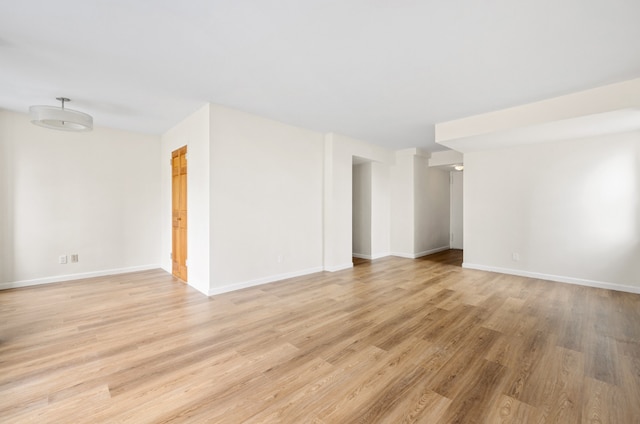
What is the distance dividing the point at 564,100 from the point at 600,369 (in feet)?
9.91

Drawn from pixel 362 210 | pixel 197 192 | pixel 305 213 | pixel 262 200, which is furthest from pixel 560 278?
pixel 197 192

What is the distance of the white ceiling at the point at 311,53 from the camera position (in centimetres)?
190

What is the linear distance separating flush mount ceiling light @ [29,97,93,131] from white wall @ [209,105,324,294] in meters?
1.46

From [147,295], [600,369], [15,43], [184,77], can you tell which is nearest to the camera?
[600,369]

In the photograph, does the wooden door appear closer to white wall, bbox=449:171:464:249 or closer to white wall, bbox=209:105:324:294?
white wall, bbox=209:105:324:294

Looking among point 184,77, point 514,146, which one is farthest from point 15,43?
point 514,146

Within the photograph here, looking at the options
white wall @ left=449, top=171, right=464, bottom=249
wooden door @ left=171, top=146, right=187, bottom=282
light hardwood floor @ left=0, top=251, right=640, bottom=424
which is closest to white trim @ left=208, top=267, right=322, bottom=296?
light hardwood floor @ left=0, top=251, right=640, bottom=424

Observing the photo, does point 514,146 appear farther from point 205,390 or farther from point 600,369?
point 205,390

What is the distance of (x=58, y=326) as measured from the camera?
2.66 meters

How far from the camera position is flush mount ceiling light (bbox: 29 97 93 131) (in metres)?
2.96

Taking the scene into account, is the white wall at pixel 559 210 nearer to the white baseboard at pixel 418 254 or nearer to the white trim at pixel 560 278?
the white trim at pixel 560 278

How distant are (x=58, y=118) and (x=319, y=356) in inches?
148

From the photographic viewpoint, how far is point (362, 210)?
6.61 metres

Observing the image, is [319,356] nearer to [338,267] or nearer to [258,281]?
[258,281]
